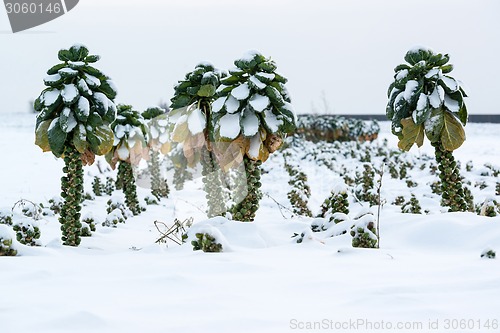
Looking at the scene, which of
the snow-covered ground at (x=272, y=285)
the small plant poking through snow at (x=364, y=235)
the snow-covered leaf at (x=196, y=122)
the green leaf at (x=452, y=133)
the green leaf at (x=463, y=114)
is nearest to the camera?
the snow-covered ground at (x=272, y=285)

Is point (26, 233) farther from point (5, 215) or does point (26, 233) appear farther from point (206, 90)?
point (206, 90)

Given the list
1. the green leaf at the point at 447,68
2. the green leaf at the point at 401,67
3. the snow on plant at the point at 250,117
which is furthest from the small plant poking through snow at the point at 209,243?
the green leaf at the point at 447,68

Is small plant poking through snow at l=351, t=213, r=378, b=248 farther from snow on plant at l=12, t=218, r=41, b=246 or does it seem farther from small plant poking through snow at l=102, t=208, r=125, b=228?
small plant poking through snow at l=102, t=208, r=125, b=228

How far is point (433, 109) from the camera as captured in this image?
7.93 meters

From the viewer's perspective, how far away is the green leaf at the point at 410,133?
812 centimetres

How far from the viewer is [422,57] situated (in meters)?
8.06

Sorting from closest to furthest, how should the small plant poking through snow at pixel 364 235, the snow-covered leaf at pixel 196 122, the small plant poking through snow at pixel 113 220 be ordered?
the small plant poking through snow at pixel 364 235 → the snow-covered leaf at pixel 196 122 → the small plant poking through snow at pixel 113 220

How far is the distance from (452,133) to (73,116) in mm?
5928

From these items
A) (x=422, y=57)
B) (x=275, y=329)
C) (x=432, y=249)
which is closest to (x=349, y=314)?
(x=275, y=329)

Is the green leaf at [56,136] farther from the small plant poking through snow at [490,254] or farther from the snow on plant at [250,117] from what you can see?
the small plant poking through snow at [490,254]

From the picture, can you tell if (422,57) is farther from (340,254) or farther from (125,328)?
(125,328)

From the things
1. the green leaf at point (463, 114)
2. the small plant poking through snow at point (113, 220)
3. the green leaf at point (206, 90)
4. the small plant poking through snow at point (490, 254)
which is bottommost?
the small plant poking through snow at point (113, 220)

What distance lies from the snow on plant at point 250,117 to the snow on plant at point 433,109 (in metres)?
2.04

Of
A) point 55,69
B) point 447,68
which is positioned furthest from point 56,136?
point 447,68
